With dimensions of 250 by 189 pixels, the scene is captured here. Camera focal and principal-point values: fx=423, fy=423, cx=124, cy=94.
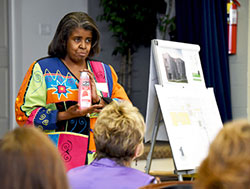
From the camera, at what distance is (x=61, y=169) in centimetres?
74

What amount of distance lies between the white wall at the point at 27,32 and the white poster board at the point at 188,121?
231 cm

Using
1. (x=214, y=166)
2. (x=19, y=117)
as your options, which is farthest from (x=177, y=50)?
(x=214, y=166)

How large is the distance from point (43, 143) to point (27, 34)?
14.4ft

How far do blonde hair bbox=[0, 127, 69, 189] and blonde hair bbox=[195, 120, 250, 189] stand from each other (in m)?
0.25

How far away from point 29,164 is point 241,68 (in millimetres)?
4090

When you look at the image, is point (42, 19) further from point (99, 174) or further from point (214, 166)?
point (214, 166)

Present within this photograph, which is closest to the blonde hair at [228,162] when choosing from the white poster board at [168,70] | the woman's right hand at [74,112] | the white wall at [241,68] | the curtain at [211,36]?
the woman's right hand at [74,112]

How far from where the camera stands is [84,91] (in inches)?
81.4

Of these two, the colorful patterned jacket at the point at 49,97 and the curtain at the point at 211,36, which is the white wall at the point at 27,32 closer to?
the curtain at the point at 211,36

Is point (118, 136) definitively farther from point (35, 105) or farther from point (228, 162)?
point (228, 162)

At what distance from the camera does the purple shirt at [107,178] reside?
4.33 ft

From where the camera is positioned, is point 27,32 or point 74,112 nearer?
point 74,112

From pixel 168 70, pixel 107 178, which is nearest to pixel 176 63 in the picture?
pixel 168 70

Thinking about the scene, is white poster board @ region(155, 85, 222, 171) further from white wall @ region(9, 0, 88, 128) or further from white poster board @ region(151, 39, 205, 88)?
white wall @ region(9, 0, 88, 128)
